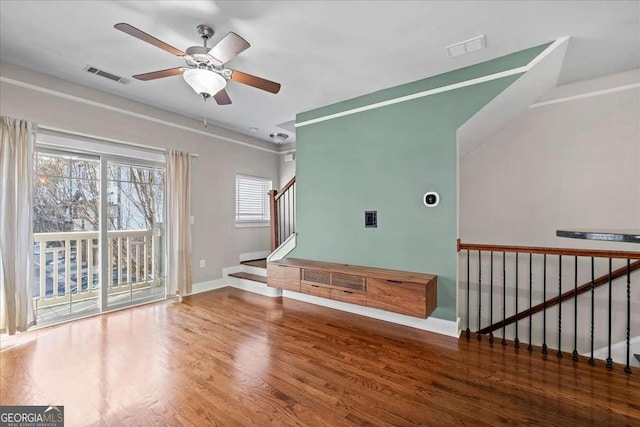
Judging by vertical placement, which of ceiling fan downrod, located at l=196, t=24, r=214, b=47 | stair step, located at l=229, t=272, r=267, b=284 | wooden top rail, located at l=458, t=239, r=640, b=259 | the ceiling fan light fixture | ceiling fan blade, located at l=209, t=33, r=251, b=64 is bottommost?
stair step, located at l=229, t=272, r=267, b=284

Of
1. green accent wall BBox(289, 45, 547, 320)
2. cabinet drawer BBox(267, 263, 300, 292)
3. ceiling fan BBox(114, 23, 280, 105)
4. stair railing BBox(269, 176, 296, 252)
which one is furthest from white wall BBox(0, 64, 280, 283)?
ceiling fan BBox(114, 23, 280, 105)

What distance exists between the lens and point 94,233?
372 cm

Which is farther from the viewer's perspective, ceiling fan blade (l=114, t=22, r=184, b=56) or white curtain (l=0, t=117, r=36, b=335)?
white curtain (l=0, t=117, r=36, b=335)

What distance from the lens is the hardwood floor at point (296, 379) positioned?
1790 mm

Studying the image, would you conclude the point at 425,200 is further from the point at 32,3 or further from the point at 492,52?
the point at 32,3

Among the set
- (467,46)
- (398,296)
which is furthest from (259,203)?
(467,46)

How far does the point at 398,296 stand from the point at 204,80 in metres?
2.77

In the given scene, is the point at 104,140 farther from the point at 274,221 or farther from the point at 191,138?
the point at 274,221

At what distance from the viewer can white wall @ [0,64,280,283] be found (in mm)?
3059

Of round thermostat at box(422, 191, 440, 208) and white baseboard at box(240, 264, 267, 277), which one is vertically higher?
round thermostat at box(422, 191, 440, 208)

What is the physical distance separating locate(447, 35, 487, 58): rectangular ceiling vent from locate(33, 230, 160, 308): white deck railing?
450cm

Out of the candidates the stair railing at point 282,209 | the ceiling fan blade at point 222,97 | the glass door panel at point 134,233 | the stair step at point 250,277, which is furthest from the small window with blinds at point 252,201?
the ceiling fan blade at point 222,97

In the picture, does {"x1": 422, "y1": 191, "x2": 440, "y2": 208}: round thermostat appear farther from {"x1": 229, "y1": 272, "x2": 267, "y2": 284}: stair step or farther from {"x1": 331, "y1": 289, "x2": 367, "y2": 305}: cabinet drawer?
{"x1": 229, "y1": 272, "x2": 267, "y2": 284}: stair step

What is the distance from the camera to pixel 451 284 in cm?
305
